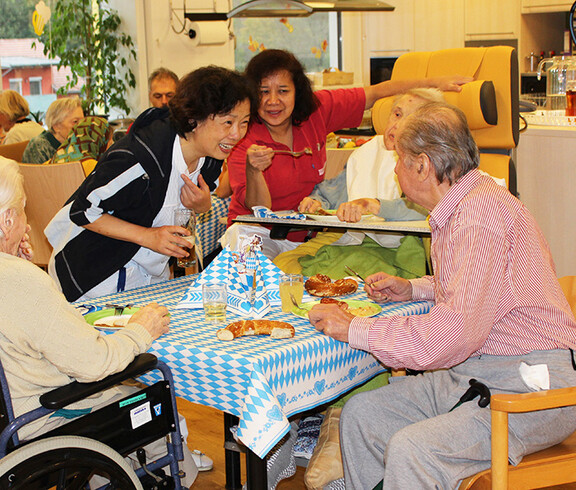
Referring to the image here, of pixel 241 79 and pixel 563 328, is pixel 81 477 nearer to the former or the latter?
pixel 563 328

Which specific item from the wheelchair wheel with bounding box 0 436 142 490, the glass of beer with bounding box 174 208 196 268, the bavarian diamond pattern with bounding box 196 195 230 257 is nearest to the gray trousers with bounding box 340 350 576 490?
the wheelchair wheel with bounding box 0 436 142 490

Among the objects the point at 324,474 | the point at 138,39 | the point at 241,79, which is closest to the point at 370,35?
the point at 138,39

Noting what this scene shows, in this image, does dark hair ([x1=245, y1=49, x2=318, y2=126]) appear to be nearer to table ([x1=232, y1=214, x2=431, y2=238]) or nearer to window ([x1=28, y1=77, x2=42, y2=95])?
table ([x1=232, y1=214, x2=431, y2=238])

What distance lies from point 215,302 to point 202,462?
924 mm

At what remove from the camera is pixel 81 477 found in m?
1.68

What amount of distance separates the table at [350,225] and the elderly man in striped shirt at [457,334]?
0.42 metres

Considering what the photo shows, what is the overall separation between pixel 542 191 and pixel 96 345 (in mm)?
2573

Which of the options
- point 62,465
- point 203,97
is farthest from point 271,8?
point 62,465

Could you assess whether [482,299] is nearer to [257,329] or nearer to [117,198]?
[257,329]

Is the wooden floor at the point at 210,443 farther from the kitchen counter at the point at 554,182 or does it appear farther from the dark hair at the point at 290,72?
the kitchen counter at the point at 554,182

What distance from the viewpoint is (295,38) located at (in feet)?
24.6

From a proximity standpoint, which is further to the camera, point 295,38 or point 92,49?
point 295,38

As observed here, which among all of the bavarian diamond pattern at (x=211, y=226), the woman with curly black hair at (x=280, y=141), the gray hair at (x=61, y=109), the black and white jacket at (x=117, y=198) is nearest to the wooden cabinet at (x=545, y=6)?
the woman with curly black hair at (x=280, y=141)

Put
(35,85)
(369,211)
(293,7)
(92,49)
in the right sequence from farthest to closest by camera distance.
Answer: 1. (35,85)
2. (92,49)
3. (293,7)
4. (369,211)
